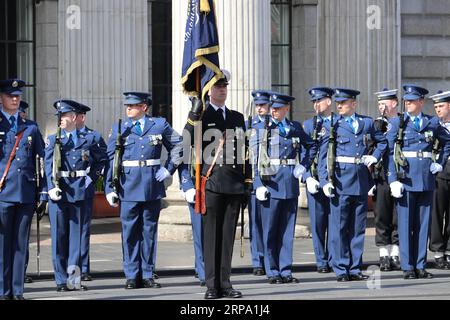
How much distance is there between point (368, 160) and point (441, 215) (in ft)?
6.51

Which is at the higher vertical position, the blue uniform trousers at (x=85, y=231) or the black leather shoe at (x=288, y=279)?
the blue uniform trousers at (x=85, y=231)

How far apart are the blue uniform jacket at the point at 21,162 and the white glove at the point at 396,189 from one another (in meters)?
3.88

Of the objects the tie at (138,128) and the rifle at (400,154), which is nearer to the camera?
the tie at (138,128)

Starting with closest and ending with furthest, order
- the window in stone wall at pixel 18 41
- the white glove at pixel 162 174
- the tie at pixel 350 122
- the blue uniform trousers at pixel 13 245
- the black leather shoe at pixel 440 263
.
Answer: the blue uniform trousers at pixel 13 245, the white glove at pixel 162 174, the tie at pixel 350 122, the black leather shoe at pixel 440 263, the window in stone wall at pixel 18 41

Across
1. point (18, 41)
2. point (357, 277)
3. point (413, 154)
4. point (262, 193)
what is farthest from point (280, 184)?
point (18, 41)

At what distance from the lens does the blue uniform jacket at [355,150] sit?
1605 centimetres

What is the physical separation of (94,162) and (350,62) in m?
8.90

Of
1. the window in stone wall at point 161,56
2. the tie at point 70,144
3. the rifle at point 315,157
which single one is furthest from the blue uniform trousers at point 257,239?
the window in stone wall at point 161,56

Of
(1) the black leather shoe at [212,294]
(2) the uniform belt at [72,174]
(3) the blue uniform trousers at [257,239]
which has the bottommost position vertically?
(1) the black leather shoe at [212,294]

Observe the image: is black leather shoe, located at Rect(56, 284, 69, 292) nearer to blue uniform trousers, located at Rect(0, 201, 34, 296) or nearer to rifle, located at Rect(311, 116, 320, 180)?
blue uniform trousers, located at Rect(0, 201, 34, 296)

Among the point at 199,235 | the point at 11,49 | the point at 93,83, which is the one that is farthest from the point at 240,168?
the point at 11,49

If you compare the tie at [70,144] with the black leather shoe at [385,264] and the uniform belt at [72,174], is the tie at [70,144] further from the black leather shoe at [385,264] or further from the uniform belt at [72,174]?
the black leather shoe at [385,264]

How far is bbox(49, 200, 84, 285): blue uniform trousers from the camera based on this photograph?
1539 cm

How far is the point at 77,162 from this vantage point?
1560 centimetres
